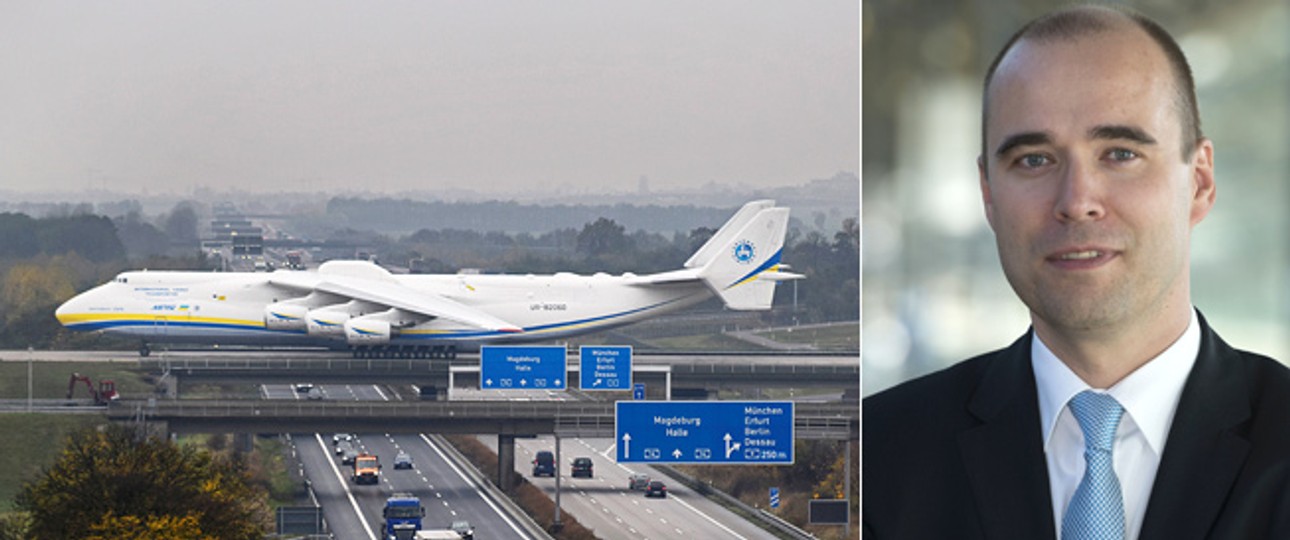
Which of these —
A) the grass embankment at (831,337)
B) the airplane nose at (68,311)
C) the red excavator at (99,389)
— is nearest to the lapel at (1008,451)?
the red excavator at (99,389)

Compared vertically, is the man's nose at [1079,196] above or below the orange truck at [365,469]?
above

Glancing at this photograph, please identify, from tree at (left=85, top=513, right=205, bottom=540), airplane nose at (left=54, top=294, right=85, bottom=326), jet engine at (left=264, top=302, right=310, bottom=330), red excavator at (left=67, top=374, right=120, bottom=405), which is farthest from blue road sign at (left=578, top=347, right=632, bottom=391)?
tree at (left=85, top=513, right=205, bottom=540)

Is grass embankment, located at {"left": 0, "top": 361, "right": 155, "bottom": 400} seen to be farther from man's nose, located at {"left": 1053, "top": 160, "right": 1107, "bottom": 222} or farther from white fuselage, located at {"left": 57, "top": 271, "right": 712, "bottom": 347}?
man's nose, located at {"left": 1053, "top": 160, "right": 1107, "bottom": 222}

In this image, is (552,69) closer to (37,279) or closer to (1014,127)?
(37,279)

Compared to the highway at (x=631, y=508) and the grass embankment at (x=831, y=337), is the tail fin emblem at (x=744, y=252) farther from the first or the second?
the highway at (x=631, y=508)

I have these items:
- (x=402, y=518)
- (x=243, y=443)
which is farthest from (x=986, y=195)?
(x=243, y=443)

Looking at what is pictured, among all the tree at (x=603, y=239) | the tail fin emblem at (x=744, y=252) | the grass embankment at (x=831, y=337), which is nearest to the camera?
the tail fin emblem at (x=744, y=252)
